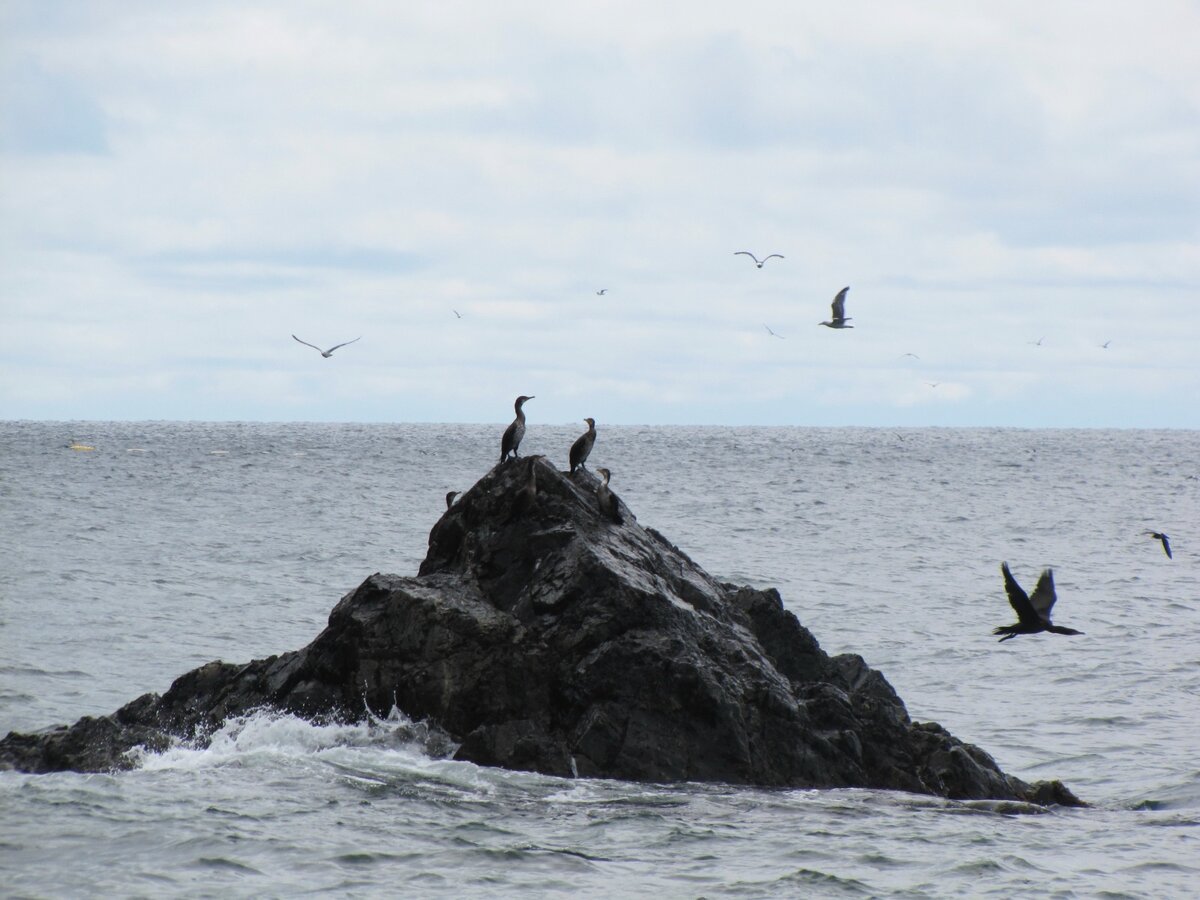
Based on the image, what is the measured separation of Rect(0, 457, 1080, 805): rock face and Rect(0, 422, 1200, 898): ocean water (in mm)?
439

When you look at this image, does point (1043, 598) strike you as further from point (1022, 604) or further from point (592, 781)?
point (592, 781)

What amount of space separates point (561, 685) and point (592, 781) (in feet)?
3.36

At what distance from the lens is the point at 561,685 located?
1345cm

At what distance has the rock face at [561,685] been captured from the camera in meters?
13.3

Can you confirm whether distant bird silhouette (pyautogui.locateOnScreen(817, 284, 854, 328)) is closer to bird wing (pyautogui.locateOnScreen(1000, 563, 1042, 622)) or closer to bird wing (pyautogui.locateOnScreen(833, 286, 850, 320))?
bird wing (pyautogui.locateOnScreen(833, 286, 850, 320))

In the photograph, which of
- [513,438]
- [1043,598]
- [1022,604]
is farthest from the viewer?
[513,438]

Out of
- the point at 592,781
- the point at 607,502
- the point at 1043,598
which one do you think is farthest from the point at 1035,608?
the point at 592,781

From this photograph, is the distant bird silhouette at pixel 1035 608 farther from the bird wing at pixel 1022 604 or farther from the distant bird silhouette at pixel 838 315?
the distant bird silhouette at pixel 838 315

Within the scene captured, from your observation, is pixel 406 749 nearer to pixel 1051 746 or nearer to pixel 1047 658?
pixel 1051 746

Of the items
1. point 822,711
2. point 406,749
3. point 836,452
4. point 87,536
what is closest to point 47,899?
point 406,749

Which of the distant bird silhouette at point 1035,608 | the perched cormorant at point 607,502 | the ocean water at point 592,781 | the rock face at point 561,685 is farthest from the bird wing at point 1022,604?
the perched cormorant at point 607,502

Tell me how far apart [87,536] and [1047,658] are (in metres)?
31.6

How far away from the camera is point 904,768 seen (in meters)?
14.4

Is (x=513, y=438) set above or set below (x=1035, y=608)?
above
